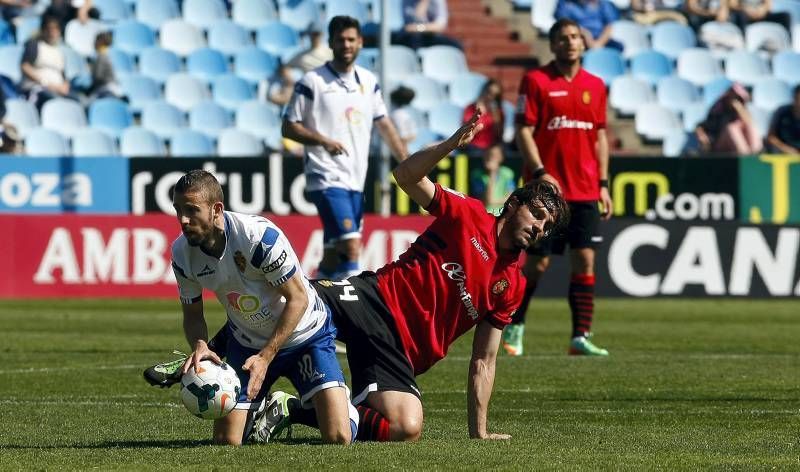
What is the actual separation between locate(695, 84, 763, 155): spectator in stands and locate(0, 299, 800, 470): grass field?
6.30 metres

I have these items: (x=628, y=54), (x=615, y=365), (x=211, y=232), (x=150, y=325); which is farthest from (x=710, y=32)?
(x=211, y=232)

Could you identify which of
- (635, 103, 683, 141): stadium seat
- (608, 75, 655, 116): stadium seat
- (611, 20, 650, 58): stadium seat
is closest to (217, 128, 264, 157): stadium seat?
(608, 75, 655, 116): stadium seat

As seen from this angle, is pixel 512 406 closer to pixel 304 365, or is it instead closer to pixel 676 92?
pixel 304 365

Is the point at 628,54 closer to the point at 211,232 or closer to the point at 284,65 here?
the point at 284,65

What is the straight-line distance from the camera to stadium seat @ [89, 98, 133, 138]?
22.1m

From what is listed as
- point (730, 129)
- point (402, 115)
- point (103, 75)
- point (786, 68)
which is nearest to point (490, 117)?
point (402, 115)

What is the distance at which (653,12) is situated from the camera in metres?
26.5

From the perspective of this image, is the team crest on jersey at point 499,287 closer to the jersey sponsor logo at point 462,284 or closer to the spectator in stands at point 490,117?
the jersey sponsor logo at point 462,284

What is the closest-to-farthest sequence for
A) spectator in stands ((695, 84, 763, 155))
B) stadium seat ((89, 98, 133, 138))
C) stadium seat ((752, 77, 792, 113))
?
spectator in stands ((695, 84, 763, 155)), stadium seat ((89, 98, 133, 138)), stadium seat ((752, 77, 792, 113))

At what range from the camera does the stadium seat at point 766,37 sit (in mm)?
26359

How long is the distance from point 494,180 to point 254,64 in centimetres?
567

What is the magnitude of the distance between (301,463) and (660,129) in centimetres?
1813

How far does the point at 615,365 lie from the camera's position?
11578mm

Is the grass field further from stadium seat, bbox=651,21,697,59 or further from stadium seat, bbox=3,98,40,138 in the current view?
stadium seat, bbox=651,21,697,59
